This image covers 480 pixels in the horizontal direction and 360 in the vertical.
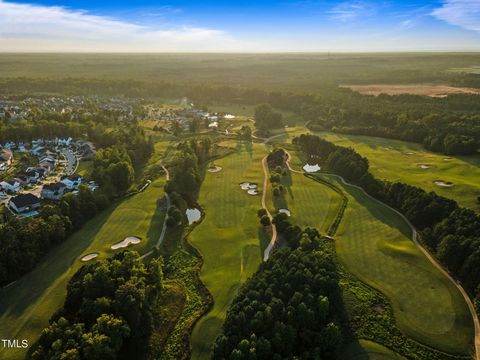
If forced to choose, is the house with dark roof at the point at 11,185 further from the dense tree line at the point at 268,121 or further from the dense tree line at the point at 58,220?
the dense tree line at the point at 268,121

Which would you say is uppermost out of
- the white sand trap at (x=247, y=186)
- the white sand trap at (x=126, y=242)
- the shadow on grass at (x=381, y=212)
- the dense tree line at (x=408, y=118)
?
Result: the dense tree line at (x=408, y=118)

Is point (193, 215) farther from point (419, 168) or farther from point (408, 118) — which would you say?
point (408, 118)

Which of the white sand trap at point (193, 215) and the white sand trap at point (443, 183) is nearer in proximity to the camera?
the white sand trap at point (193, 215)

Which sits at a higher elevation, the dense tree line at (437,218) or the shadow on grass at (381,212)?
the dense tree line at (437,218)

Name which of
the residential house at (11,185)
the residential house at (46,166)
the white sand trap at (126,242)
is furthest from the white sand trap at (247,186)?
the residential house at (11,185)

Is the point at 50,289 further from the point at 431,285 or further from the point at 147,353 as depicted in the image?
the point at 431,285

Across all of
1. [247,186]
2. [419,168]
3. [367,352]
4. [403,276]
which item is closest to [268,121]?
[419,168]

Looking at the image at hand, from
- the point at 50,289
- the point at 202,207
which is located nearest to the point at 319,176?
the point at 202,207
